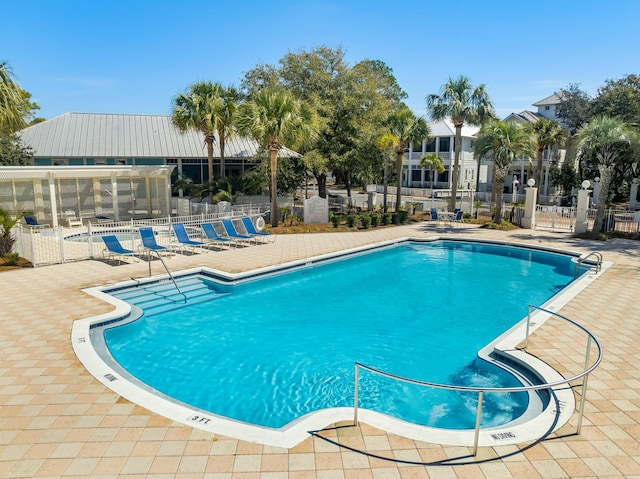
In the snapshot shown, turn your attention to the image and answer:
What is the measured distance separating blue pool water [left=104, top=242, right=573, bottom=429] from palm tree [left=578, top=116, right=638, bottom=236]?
6080 mm

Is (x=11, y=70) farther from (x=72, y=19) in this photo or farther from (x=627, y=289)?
(x=627, y=289)

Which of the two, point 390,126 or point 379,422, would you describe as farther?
point 390,126

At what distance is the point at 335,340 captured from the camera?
28.6 ft

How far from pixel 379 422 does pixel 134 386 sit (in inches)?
133

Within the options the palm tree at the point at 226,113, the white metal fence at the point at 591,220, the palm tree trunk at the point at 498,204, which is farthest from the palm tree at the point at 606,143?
the palm tree at the point at 226,113

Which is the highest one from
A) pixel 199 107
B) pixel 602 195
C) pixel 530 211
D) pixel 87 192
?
pixel 199 107

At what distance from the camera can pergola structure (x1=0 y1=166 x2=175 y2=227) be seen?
1943 centimetres

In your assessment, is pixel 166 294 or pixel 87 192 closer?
pixel 166 294

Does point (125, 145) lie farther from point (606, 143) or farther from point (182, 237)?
point (606, 143)

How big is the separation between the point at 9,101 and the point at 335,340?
12783 millimetres

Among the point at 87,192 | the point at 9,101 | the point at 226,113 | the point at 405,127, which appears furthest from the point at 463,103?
the point at 87,192

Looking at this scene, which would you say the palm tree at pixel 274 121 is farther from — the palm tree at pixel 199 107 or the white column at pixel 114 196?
the white column at pixel 114 196

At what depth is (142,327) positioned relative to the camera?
916 centimetres

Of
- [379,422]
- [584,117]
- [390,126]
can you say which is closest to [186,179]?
[390,126]
